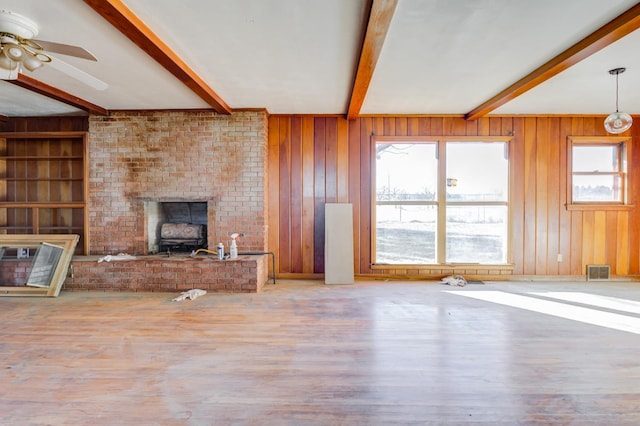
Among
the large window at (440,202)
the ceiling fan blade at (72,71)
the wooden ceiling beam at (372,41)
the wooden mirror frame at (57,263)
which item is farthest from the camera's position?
the large window at (440,202)

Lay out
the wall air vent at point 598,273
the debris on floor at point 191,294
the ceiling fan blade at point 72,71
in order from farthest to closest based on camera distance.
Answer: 1. the wall air vent at point 598,273
2. the debris on floor at point 191,294
3. the ceiling fan blade at point 72,71

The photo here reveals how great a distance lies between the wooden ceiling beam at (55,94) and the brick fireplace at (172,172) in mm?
241

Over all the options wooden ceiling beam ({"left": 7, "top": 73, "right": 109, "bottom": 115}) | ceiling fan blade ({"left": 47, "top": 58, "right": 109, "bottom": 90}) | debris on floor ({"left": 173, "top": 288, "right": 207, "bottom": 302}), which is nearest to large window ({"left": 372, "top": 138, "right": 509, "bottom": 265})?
debris on floor ({"left": 173, "top": 288, "right": 207, "bottom": 302})

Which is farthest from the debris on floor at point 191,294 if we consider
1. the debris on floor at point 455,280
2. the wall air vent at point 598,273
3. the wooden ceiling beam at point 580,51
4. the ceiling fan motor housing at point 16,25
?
the wall air vent at point 598,273

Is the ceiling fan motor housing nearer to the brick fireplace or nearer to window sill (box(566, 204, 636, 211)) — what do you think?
the brick fireplace

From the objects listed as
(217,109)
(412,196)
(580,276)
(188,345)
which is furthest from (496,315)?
(217,109)

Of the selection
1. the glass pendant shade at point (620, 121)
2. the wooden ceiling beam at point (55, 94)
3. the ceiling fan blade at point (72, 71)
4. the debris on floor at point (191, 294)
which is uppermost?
the wooden ceiling beam at point (55, 94)

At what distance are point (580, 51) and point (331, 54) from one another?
2277mm

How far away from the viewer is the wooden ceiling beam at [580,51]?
2.26 metres

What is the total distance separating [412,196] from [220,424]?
4.17m

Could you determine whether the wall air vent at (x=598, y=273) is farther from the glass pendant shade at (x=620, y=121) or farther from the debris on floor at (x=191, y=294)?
the debris on floor at (x=191, y=294)

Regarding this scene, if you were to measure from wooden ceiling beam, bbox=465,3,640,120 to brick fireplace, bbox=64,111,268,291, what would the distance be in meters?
3.43

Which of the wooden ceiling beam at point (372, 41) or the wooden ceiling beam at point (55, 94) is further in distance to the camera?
the wooden ceiling beam at point (55, 94)

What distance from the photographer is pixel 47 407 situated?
1767mm
